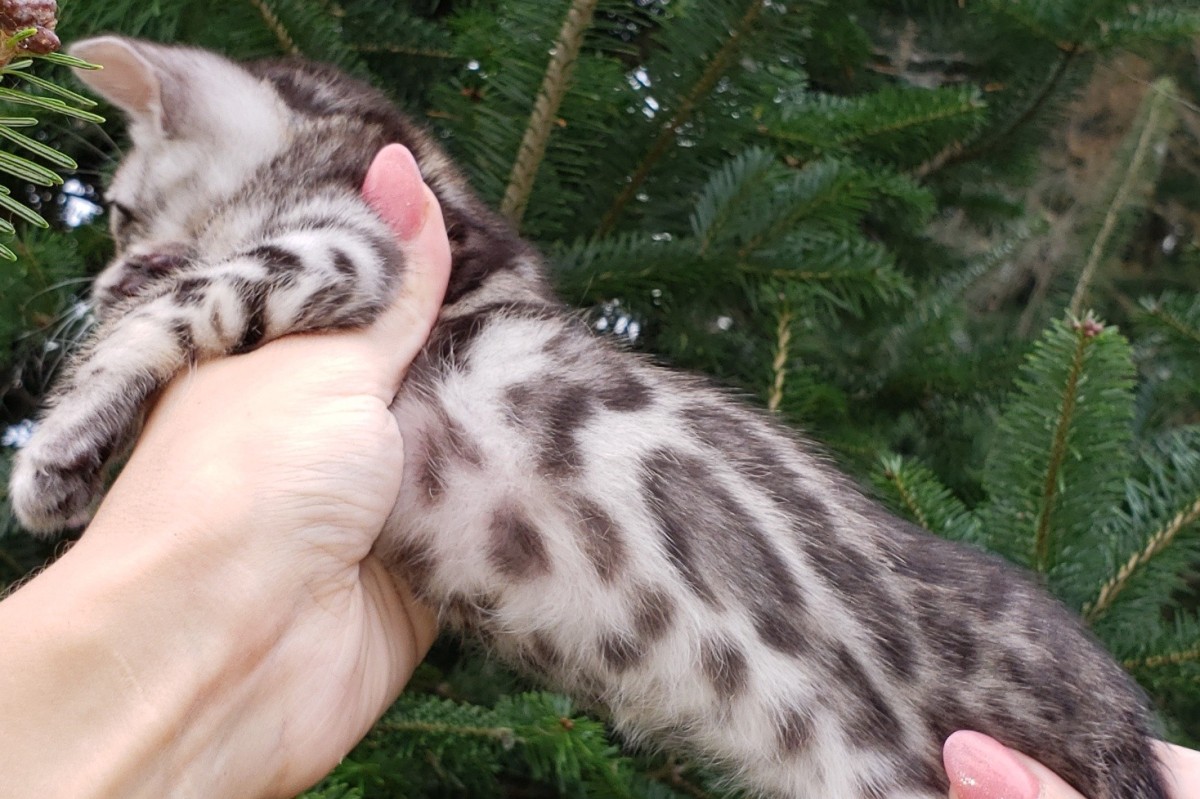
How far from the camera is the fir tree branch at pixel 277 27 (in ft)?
3.68

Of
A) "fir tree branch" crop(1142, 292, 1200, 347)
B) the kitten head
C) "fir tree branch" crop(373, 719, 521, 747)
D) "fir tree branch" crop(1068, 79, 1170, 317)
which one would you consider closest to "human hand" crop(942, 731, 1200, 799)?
"fir tree branch" crop(373, 719, 521, 747)

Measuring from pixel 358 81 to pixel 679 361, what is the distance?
2.03 ft

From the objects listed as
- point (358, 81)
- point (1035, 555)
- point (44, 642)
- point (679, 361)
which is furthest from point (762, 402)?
point (44, 642)

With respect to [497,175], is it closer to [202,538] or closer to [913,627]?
[202,538]

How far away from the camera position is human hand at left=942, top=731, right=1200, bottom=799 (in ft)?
2.89

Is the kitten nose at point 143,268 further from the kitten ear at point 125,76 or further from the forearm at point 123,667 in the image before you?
the forearm at point 123,667

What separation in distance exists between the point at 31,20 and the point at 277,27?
2.56 feet

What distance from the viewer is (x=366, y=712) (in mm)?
1021

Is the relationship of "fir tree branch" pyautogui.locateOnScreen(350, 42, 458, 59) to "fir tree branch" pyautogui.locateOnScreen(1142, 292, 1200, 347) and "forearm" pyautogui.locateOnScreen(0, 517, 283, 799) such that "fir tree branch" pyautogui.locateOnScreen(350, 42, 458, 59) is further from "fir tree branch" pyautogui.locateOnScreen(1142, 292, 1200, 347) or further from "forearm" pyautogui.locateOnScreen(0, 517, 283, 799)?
"fir tree branch" pyautogui.locateOnScreen(1142, 292, 1200, 347)

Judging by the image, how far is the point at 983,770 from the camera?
35.2 inches

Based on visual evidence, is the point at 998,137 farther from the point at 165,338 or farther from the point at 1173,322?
the point at 165,338

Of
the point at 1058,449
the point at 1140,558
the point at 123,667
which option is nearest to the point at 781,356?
the point at 1058,449

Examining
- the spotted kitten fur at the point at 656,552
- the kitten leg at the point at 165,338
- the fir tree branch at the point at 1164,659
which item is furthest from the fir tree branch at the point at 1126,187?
the kitten leg at the point at 165,338

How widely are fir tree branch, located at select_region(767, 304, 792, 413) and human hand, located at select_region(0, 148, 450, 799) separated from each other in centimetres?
48
